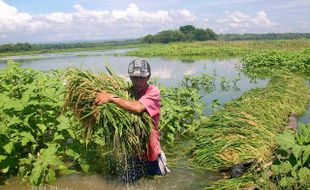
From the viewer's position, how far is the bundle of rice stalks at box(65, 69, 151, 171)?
15.5 ft

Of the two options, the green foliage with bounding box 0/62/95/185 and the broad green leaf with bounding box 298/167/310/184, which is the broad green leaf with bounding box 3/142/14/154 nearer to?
the green foliage with bounding box 0/62/95/185

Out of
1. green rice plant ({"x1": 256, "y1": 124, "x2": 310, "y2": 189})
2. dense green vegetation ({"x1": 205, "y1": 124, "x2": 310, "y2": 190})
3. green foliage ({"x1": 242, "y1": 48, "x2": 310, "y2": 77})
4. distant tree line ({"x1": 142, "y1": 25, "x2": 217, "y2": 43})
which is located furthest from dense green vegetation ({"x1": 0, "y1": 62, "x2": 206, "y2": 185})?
distant tree line ({"x1": 142, "y1": 25, "x2": 217, "y2": 43})

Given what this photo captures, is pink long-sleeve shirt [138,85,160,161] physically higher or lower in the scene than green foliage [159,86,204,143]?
higher

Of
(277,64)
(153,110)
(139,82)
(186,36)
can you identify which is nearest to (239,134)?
(153,110)

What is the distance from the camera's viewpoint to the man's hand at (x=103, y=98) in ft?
15.2

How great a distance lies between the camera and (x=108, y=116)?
4.63 meters

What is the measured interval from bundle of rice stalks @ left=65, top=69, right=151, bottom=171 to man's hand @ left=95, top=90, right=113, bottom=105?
0.06 m

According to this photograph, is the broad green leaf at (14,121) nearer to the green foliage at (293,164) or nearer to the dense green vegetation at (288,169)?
the dense green vegetation at (288,169)

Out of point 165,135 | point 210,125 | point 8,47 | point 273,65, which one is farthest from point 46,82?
point 8,47

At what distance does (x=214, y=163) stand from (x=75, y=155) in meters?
2.15

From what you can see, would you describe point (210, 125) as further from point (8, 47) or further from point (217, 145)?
point (8, 47)

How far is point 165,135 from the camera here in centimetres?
744

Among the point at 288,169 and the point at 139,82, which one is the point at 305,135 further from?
the point at 139,82

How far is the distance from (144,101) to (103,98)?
0.49 m
